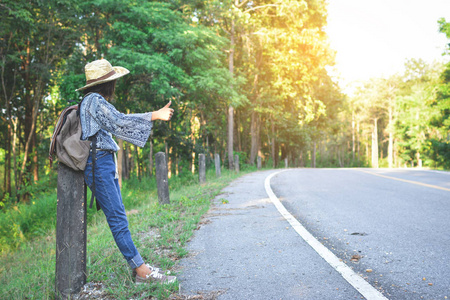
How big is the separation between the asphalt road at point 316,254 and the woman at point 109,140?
550 mm

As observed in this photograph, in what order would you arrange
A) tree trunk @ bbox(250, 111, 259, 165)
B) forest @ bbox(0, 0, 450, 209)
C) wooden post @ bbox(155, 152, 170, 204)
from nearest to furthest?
wooden post @ bbox(155, 152, 170, 204)
forest @ bbox(0, 0, 450, 209)
tree trunk @ bbox(250, 111, 259, 165)

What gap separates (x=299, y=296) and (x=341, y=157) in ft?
264

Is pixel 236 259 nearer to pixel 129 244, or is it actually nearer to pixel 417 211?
pixel 129 244

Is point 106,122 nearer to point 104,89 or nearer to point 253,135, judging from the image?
point 104,89

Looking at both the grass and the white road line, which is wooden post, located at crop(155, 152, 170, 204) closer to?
the grass

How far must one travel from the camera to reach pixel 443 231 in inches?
197

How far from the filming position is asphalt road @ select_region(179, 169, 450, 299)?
3.12 meters

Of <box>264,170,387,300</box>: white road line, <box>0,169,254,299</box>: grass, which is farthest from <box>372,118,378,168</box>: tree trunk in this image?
<box>264,170,387,300</box>: white road line

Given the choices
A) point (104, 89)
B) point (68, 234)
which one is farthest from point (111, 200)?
point (104, 89)

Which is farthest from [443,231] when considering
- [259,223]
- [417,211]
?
[259,223]

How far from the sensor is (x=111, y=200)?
133 inches

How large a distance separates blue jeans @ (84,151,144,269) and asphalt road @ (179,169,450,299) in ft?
1.96

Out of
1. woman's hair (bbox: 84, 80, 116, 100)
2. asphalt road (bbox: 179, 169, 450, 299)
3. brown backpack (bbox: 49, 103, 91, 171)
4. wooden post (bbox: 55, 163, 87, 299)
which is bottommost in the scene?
asphalt road (bbox: 179, 169, 450, 299)

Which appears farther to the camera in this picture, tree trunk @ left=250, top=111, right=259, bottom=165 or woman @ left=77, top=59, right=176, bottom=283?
tree trunk @ left=250, top=111, right=259, bottom=165
